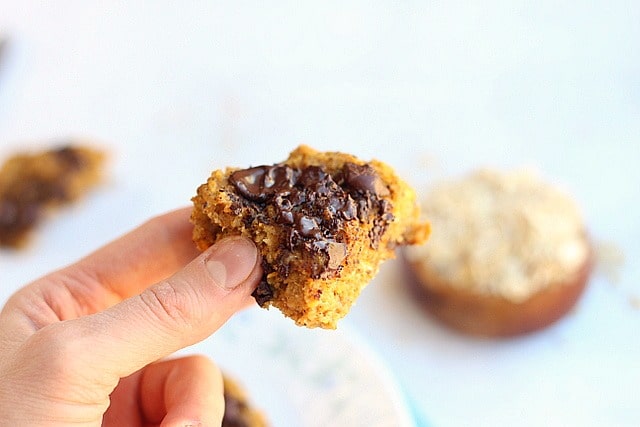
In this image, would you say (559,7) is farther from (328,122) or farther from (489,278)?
(489,278)

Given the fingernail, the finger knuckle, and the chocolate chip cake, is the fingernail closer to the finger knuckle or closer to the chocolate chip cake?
the finger knuckle

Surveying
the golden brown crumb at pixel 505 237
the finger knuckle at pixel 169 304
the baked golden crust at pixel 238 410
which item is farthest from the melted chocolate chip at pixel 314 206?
the golden brown crumb at pixel 505 237

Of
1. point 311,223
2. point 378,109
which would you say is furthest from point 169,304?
point 378,109

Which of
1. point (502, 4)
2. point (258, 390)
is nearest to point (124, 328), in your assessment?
point (258, 390)

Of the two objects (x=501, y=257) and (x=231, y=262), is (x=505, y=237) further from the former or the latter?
(x=231, y=262)

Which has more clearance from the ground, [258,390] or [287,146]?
[287,146]

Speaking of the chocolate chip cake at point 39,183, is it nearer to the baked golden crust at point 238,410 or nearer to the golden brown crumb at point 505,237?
the baked golden crust at point 238,410

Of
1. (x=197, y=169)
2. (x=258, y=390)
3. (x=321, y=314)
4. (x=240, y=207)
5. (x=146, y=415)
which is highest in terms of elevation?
(x=240, y=207)
